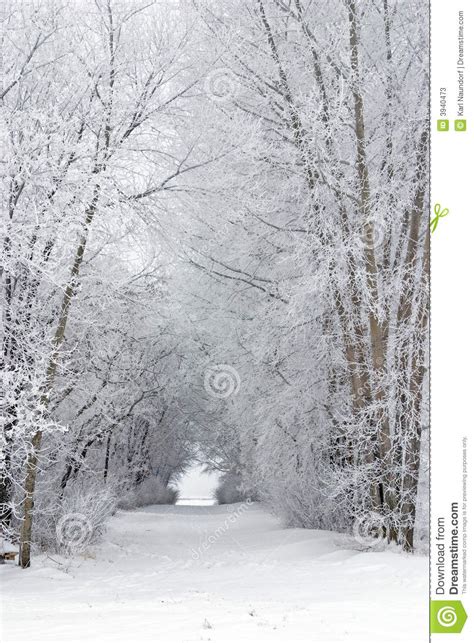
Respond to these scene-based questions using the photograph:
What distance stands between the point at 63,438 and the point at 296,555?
4596 mm

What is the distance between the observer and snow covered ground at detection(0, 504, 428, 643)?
5422mm
